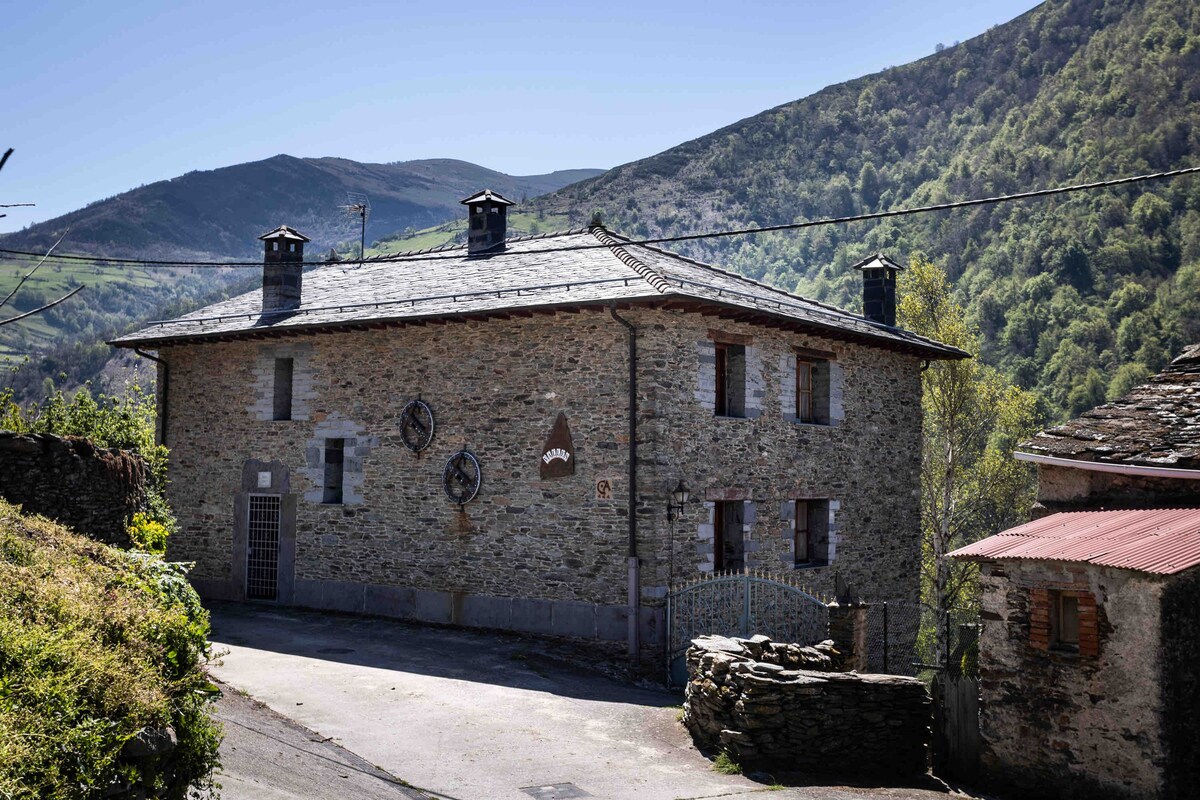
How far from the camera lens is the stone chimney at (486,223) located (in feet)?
68.2

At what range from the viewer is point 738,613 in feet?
49.9

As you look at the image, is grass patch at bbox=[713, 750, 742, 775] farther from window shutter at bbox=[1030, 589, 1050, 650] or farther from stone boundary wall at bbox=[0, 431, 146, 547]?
stone boundary wall at bbox=[0, 431, 146, 547]

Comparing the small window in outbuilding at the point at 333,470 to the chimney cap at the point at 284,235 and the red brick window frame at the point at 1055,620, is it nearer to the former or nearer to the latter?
the chimney cap at the point at 284,235

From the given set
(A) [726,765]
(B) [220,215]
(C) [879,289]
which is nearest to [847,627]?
(A) [726,765]

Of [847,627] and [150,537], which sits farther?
[847,627]

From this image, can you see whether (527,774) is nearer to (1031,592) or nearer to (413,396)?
(1031,592)

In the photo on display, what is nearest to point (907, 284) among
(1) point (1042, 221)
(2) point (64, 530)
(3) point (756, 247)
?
(2) point (64, 530)

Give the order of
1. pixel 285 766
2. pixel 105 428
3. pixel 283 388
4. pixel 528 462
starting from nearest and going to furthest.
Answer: pixel 285 766, pixel 528 462, pixel 105 428, pixel 283 388

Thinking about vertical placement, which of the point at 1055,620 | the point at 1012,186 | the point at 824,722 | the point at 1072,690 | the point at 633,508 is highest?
the point at 1012,186

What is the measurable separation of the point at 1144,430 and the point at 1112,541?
244 centimetres

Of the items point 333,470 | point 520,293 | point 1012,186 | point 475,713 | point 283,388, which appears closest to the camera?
point 475,713

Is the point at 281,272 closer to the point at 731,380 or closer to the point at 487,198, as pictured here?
the point at 487,198

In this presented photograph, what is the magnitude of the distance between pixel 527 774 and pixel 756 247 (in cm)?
8299

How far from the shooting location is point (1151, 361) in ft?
179
